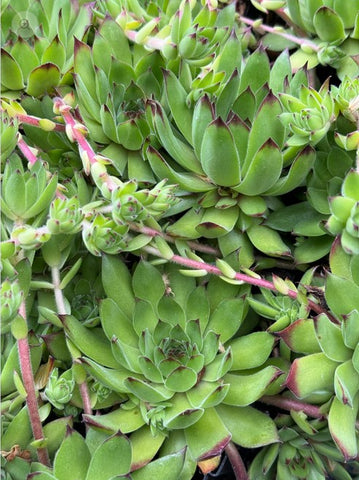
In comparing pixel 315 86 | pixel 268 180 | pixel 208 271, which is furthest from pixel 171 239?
pixel 315 86

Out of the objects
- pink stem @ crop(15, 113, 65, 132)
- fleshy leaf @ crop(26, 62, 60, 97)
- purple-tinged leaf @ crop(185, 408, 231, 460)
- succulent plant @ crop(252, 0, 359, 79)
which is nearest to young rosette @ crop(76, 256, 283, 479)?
purple-tinged leaf @ crop(185, 408, 231, 460)

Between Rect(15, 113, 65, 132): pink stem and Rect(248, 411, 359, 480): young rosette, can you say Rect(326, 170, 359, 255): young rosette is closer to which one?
Rect(248, 411, 359, 480): young rosette

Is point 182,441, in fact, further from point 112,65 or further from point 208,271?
point 112,65

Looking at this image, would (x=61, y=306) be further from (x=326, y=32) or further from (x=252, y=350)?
(x=326, y=32)

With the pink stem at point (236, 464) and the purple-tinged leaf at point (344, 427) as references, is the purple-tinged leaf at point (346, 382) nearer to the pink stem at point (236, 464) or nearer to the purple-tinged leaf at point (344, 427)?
the purple-tinged leaf at point (344, 427)

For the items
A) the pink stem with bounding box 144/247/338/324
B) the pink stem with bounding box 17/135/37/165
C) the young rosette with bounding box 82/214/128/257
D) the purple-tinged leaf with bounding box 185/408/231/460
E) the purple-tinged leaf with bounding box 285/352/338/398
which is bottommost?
the purple-tinged leaf with bounding box 185/408/231/460

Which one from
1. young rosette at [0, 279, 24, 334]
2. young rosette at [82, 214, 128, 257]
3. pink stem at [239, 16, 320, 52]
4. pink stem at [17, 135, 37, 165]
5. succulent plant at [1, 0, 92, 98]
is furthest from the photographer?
pink stem at [239, 16, 320, 52]

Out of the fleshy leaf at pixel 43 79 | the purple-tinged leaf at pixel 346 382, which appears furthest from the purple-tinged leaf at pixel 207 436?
the fleshy leaf at pixel 43 79

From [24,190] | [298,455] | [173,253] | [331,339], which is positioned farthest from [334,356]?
[24,190]
